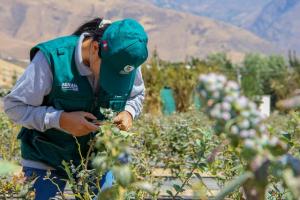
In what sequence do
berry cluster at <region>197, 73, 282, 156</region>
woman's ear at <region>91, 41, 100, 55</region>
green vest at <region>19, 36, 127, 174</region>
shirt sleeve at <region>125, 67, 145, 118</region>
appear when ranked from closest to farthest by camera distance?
1. berry cluster at <region>197, 73, 282, 156</region>
2. woman's ear at <region>91, 41, 100, 55</region>
3. green vest at <region>19, 36, 127, 174</region>
4. shirt sleeve at <region>125, 67, 145, 118</region>

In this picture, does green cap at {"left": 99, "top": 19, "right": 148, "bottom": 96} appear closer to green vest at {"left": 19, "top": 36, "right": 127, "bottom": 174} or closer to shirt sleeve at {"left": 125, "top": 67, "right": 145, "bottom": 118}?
green vest at {"left": 19, "top": 36, "right": 127, "bottom": 174}

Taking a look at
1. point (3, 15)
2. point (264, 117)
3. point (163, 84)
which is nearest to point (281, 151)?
point (264, 117)

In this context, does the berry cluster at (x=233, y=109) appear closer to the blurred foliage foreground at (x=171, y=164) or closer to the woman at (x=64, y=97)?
the blurred foliage foreground at (x=171, y=164)

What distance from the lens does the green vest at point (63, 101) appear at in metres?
2.41

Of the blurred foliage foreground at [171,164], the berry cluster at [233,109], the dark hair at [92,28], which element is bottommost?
the blurred foliage foreground at [171,164]

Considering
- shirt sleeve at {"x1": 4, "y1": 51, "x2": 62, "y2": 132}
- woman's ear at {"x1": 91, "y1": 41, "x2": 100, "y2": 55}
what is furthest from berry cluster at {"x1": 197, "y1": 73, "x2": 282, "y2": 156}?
shirt sleeve at {"x1": 4, "y1": 51, "x2": 62, "y2": 132}

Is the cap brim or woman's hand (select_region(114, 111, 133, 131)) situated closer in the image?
the cap brim

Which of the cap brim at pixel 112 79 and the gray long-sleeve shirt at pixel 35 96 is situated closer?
the cap brim at pixel 112 79

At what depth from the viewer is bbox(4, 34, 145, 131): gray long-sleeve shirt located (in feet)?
7.75

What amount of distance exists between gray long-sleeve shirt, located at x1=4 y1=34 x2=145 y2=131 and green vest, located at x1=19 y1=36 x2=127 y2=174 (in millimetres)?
28

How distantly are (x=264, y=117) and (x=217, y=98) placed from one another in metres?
0.08

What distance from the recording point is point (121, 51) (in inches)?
81.8

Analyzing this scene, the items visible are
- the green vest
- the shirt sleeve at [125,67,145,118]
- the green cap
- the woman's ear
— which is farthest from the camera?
the shirt sleeve at [125,67,145,118]


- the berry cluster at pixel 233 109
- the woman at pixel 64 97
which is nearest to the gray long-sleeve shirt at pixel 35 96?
the woman at pixel 64 97
